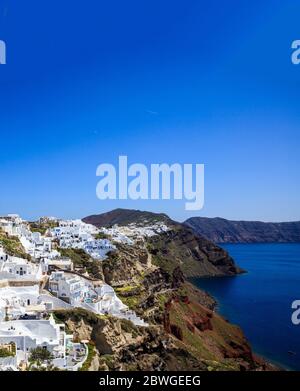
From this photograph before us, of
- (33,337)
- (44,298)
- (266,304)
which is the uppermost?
(44,298)

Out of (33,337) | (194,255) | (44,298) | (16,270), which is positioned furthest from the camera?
(194,255)

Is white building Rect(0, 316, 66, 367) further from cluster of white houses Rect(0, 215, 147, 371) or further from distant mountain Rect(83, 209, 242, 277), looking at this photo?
distant mountain Rect(83, 209, 242, 277)

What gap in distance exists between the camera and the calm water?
16453 millimetres

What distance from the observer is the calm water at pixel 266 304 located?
16453mm

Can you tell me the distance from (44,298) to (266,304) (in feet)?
54.8

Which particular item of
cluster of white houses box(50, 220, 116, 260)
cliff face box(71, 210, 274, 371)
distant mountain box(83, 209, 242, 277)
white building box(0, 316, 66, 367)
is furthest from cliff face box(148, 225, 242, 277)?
white building box(0, 316, 66, 367)

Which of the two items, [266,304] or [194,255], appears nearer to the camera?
[266,304]

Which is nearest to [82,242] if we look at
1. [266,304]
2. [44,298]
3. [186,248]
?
[44,298]

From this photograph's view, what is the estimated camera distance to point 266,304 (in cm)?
2323

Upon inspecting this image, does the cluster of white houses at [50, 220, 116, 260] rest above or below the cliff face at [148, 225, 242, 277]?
above

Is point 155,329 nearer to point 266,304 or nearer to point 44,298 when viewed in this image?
point 44,298

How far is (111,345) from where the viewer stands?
25.6ft

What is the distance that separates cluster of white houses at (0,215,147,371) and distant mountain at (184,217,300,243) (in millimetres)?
52092
